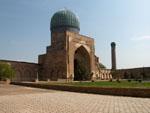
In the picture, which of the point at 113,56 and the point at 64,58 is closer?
the point at 64,58

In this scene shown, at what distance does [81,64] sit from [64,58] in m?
4.95

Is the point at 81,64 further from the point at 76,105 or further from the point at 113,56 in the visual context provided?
the point at 76,105

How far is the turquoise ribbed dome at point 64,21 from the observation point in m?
42.2

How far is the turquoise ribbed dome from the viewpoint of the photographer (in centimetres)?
4216

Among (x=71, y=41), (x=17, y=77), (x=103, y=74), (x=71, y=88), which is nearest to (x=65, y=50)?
(x=71, y=41)

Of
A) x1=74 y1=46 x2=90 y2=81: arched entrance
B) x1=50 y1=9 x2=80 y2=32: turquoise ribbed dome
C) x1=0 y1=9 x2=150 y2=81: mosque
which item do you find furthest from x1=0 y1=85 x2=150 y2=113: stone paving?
x1=50 y1=9 x2=80 y2=32: turquoise ribbed dome

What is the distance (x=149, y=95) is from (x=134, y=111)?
4.35 m

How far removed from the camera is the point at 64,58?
38.1 m

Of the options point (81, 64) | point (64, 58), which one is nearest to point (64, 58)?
point (64, 58)

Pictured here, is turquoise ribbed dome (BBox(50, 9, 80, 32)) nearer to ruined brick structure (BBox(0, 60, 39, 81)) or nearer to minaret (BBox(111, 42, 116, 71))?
ruined brick structure (BBox(0, 60, 39, 81))

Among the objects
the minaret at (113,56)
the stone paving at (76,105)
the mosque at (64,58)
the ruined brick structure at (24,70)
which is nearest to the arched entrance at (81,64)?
the mosque at (64,58)

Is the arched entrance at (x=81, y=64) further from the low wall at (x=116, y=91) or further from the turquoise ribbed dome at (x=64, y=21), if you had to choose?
the low wall at (x=116, y=91)

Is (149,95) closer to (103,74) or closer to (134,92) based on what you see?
(134,92)

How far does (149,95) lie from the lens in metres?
10.7
